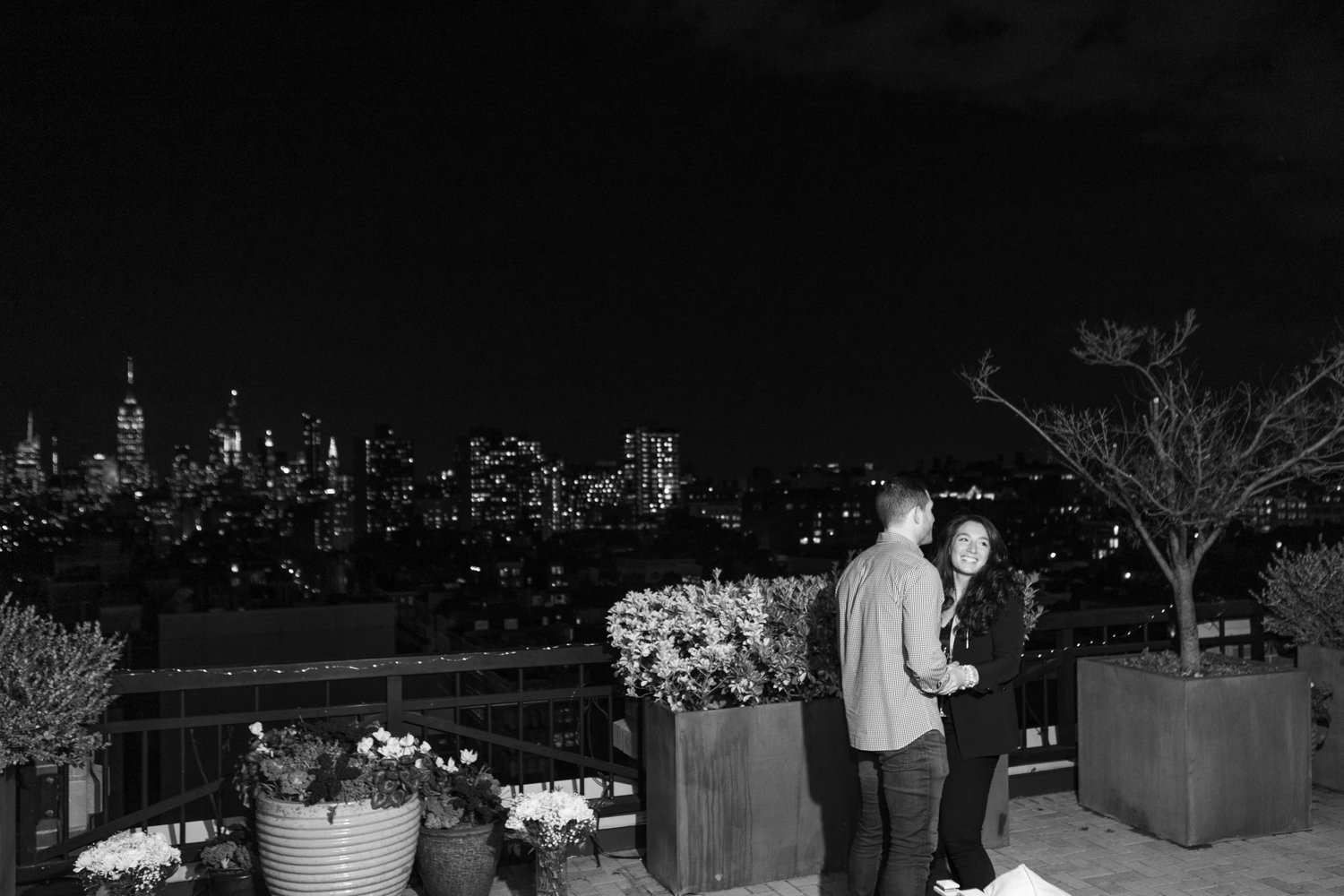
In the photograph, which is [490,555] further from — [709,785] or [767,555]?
[709,785]

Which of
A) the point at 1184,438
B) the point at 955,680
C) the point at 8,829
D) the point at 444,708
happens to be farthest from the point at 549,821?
the point at 1184,438

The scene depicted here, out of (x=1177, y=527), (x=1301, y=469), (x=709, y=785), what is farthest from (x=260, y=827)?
(x=1301, y=469)

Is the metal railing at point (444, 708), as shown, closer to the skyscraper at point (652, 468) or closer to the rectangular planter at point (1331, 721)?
the rectangular planter at point (1331, 721)

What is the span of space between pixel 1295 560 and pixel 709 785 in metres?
4.50

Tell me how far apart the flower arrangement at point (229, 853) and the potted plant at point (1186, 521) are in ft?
14.6

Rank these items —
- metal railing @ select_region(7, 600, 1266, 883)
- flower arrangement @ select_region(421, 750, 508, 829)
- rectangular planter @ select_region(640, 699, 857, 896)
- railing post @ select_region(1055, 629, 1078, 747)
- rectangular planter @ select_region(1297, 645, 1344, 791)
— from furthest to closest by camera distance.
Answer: railing post @ select_region(1055, 629, 1078, 747) < rectangular planter @ select_region(1297, 645, 1344, 791) < rectangular planter @ select_region(640, 699, 857, 896) < metal railing @ select_region(7, 600, 1266, 883) < flower arrangement @ select_region(421, 750, 508, 829)

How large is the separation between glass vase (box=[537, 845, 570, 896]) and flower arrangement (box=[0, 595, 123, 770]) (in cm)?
190

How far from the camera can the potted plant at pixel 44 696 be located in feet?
13.7

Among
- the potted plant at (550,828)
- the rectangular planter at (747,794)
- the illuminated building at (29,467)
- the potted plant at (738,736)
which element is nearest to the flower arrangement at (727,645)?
the potted plant at (738,736)

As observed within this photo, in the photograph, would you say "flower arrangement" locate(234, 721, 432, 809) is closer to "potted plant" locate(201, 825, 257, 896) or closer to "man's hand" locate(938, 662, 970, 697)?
"potted plant" locate(201, 825, 257, 896)

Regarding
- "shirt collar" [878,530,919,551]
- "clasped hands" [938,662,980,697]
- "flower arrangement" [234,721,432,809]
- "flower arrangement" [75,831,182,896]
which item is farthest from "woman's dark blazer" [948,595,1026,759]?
"flower arrangement" [75,831,182,896]

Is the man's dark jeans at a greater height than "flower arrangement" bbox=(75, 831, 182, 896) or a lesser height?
greater

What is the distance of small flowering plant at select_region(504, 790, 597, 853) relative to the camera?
Answer: 4.38m

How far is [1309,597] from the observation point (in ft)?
22.2
